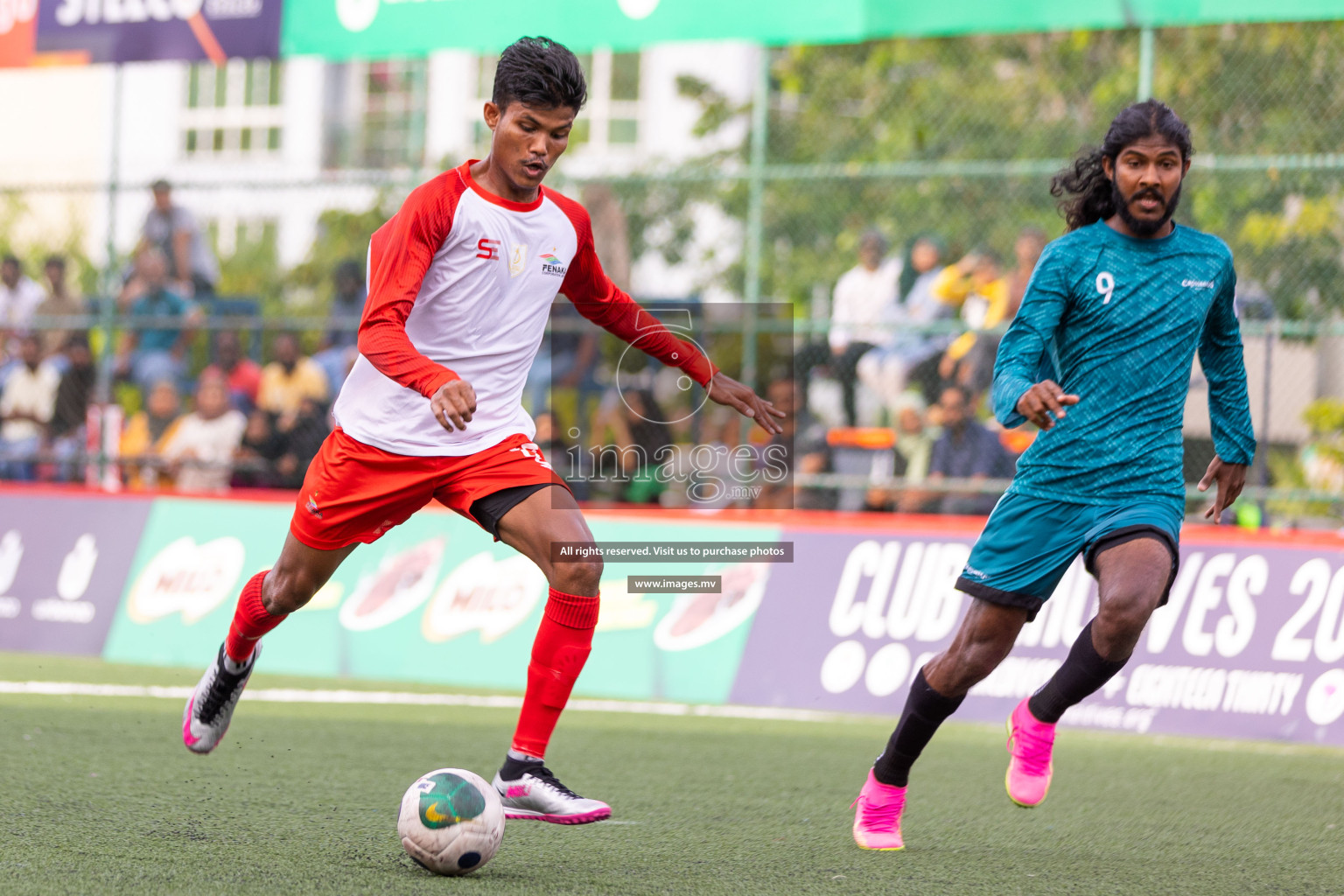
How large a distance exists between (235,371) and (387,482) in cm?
734

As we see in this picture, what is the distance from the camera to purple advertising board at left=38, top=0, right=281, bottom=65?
11633 millimetres

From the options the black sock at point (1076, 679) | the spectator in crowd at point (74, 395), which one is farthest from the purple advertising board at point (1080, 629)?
the spectator in crowd at point (74, 395)

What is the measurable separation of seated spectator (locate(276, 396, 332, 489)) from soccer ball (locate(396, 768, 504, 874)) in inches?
288

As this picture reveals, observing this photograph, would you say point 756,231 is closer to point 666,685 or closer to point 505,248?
point 666,685

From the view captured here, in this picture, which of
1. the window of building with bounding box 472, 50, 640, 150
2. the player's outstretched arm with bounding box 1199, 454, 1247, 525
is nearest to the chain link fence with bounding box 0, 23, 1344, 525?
the player's outstretched arm with bounding box 1199, 454, 1247, 525

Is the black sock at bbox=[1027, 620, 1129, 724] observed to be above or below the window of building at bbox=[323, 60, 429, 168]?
below

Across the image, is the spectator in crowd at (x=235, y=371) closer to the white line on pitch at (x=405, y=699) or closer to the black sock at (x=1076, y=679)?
the white line on pitch at (x=405, y=699)

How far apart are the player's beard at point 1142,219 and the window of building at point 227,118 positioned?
2915cm

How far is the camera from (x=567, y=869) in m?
4.61

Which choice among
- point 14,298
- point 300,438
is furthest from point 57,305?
point 300,438

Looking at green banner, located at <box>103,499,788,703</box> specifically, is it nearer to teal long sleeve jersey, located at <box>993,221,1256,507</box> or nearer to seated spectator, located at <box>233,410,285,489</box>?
seated spectator, located at <box>233,410,285,489</box>

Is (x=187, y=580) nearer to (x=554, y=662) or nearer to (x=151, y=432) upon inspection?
(x=151, y=432)

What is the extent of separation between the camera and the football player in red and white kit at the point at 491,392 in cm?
505

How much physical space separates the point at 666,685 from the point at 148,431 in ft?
17.0
